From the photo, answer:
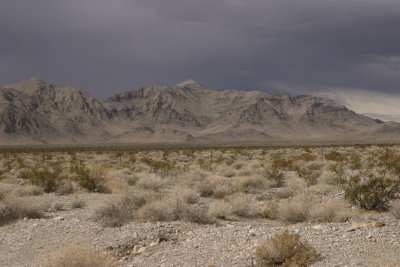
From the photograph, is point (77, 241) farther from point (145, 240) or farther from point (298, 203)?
point (298, 203)

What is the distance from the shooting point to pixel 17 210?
1300cm

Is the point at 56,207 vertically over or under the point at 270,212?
under

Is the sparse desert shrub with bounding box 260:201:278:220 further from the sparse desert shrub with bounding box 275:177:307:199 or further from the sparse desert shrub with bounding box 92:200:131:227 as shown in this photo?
the sparse desert shrub with bounding box 92:200:131:227

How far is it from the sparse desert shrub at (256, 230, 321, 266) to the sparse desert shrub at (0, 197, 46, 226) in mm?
8285

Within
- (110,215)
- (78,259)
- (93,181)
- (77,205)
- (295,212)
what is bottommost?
(77,205)

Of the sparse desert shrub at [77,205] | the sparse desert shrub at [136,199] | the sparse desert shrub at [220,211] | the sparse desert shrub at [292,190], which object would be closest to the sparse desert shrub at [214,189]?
the sparse desert shrub at [292,190]

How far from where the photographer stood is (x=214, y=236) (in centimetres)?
966

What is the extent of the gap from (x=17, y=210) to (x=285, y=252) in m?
9.01

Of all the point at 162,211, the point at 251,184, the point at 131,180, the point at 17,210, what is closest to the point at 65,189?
the point at 131,180

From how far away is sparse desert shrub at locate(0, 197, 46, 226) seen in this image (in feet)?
41.8

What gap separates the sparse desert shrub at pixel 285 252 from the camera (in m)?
7.51

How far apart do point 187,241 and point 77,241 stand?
9.03 ft

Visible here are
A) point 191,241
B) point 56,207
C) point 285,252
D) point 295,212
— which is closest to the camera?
point 285,252

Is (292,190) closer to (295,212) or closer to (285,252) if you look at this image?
(295,212)
